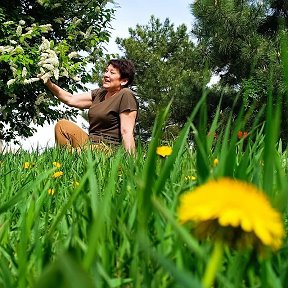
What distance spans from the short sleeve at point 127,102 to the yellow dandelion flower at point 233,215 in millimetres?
4096

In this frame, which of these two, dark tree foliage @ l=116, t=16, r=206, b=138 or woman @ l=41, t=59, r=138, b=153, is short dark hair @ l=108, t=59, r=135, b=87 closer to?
woman @ l=41, t=59, r=138, b=153

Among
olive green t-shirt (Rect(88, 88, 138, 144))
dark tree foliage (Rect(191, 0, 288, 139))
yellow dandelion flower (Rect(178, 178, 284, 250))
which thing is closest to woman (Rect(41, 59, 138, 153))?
olive green t-shirt (Rect(88, 88, 138, 144))

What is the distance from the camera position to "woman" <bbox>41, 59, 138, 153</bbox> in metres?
4.39

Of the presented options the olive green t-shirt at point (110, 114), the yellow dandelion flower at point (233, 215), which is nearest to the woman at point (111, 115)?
the olive green t-shirt at point (110, 114)

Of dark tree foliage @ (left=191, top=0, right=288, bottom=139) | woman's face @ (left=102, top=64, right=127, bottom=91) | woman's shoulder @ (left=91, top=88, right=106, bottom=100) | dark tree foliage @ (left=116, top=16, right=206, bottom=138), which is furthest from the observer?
dark tree foliage @ (left=116, top=16, right=206, bottom=138)

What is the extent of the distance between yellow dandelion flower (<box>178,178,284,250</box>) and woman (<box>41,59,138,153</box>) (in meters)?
3.92

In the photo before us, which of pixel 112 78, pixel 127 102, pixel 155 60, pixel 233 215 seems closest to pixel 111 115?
pixel 127 102

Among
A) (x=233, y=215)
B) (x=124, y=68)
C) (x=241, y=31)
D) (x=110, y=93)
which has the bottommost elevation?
(x=233, y=215)

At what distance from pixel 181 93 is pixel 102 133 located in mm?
11614

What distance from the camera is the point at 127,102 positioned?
4.39 metres

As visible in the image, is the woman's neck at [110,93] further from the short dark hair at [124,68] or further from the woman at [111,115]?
the short dark hair at [124,68]

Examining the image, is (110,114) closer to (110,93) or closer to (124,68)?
(110,93)

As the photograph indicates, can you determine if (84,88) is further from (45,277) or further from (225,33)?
(45,277)

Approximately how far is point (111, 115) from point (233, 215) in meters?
4.29
